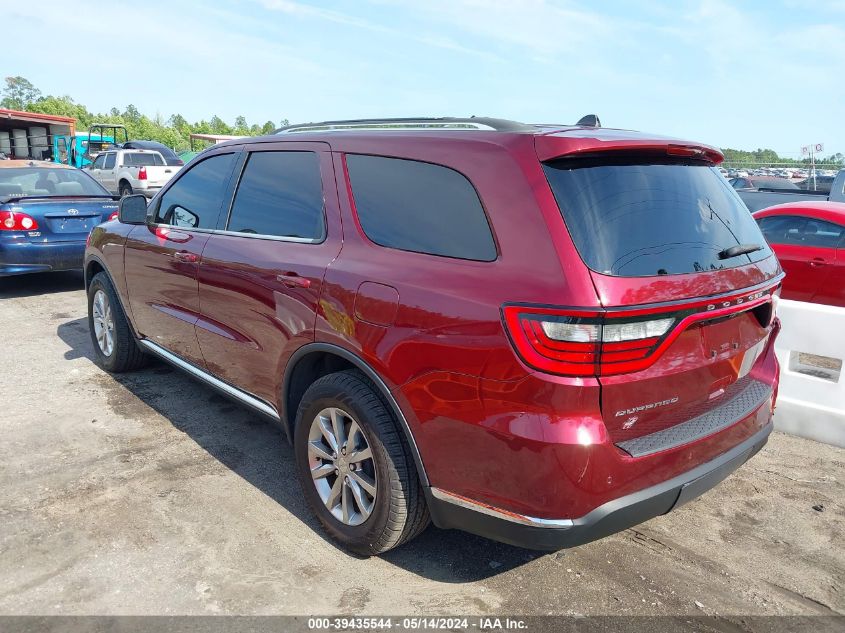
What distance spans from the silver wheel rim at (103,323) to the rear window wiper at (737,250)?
14.3 feet

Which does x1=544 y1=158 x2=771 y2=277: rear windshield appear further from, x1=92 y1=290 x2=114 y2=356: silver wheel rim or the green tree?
the green tree

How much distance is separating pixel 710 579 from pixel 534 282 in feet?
5.39

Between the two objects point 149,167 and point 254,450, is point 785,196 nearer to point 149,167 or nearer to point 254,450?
point 254,450

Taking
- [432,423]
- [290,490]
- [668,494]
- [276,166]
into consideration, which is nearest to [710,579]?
[668,494]

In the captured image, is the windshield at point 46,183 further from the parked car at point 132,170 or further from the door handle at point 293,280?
the parked car at point 132,170

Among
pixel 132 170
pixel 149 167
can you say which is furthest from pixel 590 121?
pixel 132 170

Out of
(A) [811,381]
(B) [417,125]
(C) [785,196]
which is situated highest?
(B) [417,125]

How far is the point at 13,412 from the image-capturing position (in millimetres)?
4602

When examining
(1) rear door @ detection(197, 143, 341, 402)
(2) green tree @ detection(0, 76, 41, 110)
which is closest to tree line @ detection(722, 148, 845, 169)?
(1) rear door @ detection(197, 143, 341, 402)

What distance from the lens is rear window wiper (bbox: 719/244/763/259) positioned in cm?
269

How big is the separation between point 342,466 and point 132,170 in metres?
19.9

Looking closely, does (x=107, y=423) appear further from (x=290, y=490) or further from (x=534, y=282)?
(x=534, y=282)

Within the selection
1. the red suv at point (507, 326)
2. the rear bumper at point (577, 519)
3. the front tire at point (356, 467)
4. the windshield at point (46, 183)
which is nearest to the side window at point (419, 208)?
the red suv at point (507, 326)

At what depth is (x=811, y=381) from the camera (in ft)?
14.6
